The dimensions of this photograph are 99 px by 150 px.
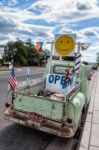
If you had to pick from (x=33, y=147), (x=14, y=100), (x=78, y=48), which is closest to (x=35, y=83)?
(x=14, y=100)

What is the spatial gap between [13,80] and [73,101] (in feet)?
7.13

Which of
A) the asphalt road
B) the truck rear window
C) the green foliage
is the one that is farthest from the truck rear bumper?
the green foliage

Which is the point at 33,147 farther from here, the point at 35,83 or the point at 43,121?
the point at 35,83

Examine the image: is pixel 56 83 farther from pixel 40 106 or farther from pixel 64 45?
pixel 40 106

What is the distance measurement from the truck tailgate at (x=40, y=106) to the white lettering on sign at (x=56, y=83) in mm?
2071

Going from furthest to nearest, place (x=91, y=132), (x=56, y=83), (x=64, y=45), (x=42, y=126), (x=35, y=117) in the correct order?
1. (x=64, y=45)
2. (x=56, y=83)
3. (x=91, y=132)
4. (x=35, y=117)
5. (x=42, y=126)

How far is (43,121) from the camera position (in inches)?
237

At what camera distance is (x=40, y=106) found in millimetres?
6113

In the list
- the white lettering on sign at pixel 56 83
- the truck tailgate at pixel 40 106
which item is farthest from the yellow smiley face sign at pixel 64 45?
the truck tailgate at pixel 40 106

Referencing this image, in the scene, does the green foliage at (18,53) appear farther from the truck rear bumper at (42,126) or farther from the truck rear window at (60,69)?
the truck rear bumper at (42,126)

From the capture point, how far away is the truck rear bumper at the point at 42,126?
5.71 metres

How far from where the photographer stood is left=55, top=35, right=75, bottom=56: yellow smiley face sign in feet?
27.6

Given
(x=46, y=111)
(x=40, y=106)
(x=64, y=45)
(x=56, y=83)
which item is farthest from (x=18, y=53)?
(x=46, y=111)

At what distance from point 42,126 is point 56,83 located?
2560mm
